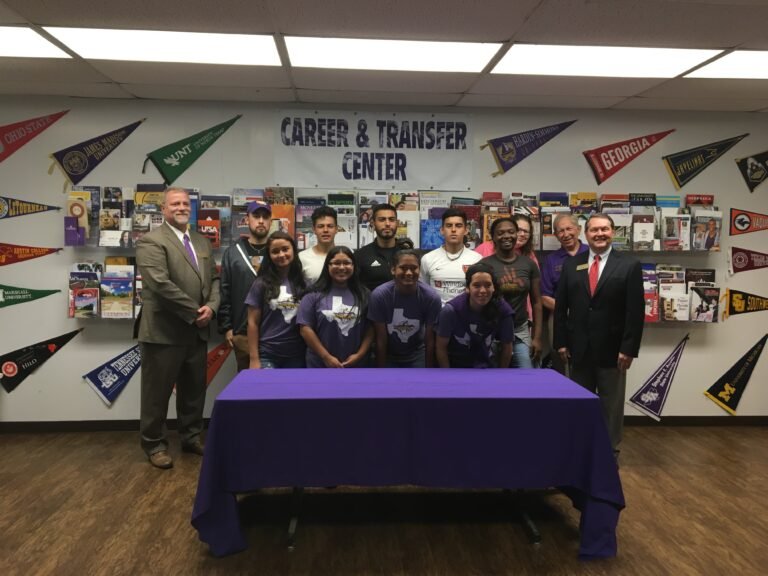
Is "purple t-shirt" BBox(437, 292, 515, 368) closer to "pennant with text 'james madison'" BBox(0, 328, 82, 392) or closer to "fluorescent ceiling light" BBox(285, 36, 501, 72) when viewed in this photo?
"fluorescent ceiling light" BBox(285, 36, 501, 72)

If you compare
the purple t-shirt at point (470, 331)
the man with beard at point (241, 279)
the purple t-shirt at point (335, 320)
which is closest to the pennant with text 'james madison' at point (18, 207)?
the man with beard at point (241, 279)

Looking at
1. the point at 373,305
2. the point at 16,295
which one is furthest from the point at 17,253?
the point at 373,305

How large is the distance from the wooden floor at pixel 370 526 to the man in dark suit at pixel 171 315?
36 centimetres

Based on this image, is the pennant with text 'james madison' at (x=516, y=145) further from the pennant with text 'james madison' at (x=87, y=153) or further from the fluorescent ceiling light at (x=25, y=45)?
the fluorescent ceiling light at (x=25, y=45)

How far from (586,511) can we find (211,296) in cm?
250

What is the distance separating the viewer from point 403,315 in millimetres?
2682

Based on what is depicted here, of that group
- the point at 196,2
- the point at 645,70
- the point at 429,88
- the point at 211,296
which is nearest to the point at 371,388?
the point at 211,296

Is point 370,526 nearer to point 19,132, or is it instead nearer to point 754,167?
point 19,132

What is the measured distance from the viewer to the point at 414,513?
2570 mm

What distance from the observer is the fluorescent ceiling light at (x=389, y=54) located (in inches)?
106

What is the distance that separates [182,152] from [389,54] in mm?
1835

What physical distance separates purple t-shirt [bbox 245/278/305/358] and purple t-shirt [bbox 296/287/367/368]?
156 mm

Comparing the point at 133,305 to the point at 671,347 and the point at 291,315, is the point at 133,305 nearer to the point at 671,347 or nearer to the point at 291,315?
the point at 291,315

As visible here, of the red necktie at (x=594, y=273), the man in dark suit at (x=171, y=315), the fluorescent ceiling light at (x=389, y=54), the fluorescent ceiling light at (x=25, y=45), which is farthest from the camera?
the man in dark suit at (x=171, y=315)
